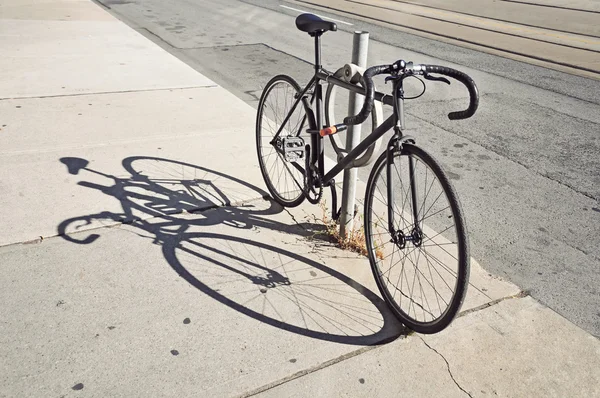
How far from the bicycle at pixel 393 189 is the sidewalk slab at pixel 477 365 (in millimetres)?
155

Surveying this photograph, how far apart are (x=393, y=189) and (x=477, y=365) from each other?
1301 mm

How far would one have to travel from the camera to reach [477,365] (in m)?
2.75

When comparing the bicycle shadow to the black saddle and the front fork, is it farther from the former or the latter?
the black saddle

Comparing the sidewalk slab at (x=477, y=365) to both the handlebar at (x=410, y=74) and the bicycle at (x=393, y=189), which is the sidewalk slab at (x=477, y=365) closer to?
the bicycle at (x=393, y=189)

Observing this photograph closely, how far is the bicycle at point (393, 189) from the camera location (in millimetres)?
2660

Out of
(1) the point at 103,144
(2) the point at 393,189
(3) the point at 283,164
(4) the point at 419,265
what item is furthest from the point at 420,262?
(1) the point at 103,144

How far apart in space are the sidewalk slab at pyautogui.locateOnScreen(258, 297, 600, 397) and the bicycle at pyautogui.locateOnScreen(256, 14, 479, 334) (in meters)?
0.15

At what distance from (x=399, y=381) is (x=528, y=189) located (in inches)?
114

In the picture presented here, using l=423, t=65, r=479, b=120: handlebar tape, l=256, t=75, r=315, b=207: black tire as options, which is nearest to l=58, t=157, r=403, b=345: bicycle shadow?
l=256, t=75, r=315, b=207: black tire

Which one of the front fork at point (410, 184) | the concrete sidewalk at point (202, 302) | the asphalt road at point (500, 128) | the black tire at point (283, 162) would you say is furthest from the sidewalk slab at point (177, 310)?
the asphalt road at point (500, 128)

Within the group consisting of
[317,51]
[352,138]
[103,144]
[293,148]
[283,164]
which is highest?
[317,51]

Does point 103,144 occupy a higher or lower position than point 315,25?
lower

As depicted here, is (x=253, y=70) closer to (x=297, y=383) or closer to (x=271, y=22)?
(x=271, y=22)

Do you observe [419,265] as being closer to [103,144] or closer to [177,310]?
[177,310]
